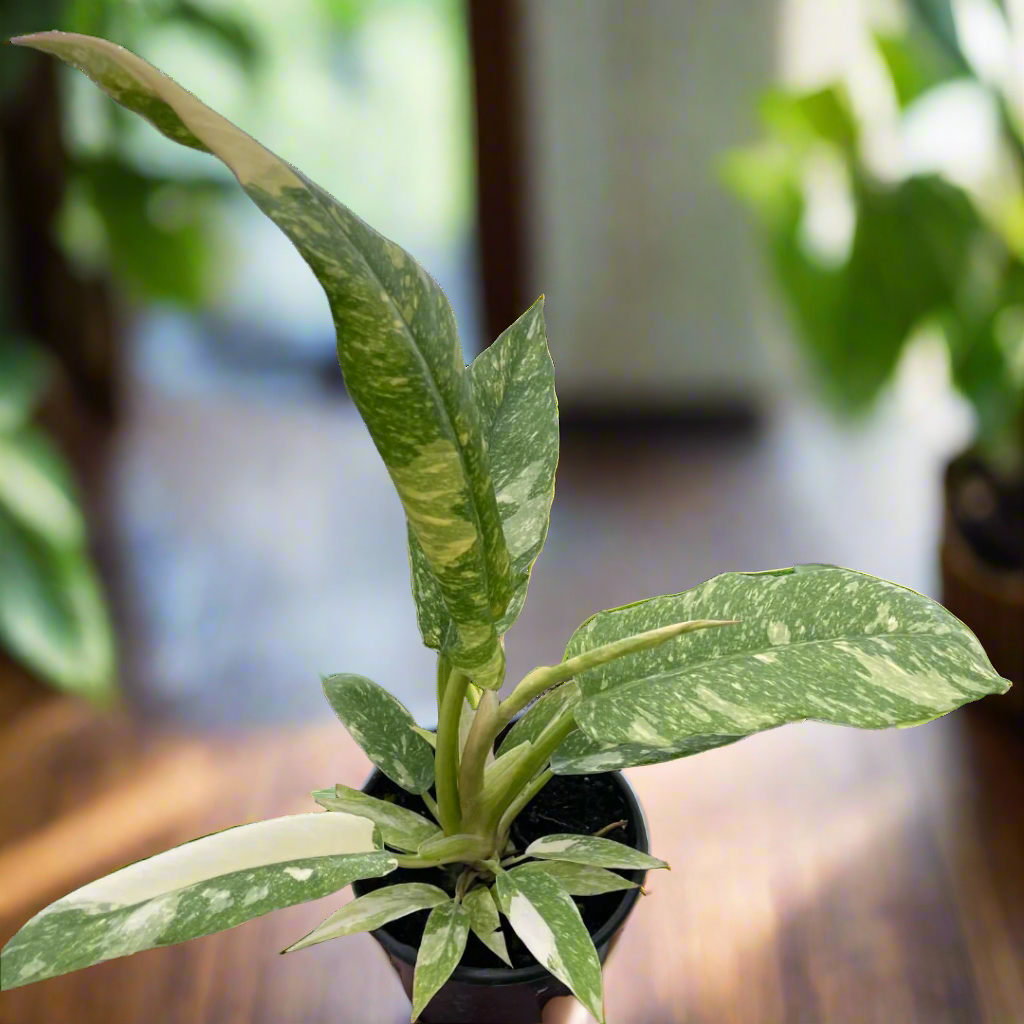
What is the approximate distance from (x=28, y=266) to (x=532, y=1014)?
132cm

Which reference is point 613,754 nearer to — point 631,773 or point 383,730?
point 383,730

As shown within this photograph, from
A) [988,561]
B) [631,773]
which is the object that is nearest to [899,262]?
[988,561]

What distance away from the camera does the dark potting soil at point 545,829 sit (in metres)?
0.54

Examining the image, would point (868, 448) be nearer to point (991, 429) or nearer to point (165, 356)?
point (991, 429)

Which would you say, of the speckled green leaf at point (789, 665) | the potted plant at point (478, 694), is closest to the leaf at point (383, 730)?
the potted plant at point (478, 694)

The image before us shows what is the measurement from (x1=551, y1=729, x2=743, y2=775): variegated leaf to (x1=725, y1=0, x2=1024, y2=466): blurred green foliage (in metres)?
0.74

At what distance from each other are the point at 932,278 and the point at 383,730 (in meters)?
0.80

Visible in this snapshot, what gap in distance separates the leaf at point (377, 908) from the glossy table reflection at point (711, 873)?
0.24 m

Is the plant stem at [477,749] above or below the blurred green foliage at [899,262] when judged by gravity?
below

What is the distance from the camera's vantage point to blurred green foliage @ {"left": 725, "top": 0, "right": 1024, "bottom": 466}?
3.64 ft

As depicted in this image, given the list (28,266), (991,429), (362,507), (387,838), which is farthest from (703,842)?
(28,266)

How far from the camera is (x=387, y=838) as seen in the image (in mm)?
540

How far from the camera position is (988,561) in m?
1.18

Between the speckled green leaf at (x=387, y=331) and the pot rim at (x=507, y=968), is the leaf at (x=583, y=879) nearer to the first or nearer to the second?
the pot rim at (x=507, y=968)
